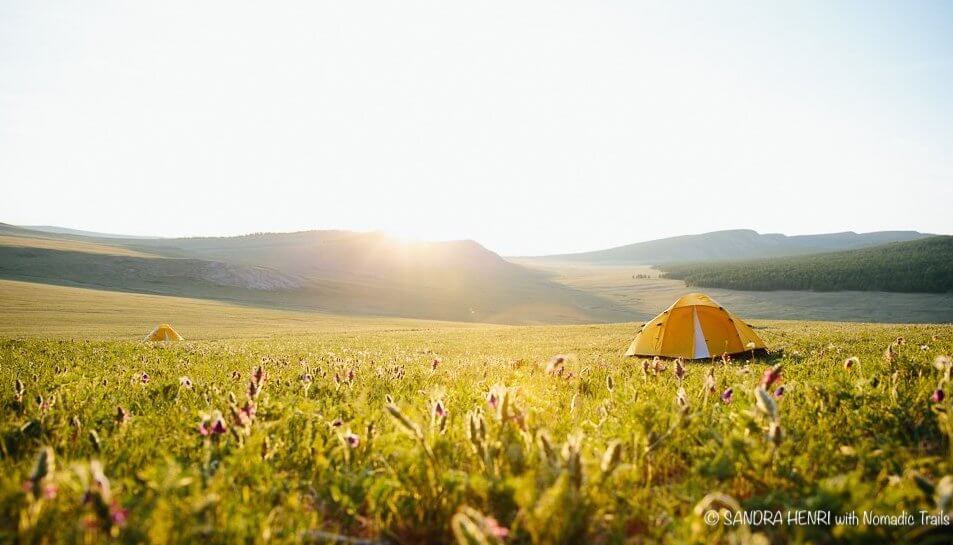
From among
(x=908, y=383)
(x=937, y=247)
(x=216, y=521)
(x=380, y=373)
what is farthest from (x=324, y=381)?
(x=937, y=247)

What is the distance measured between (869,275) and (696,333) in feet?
320

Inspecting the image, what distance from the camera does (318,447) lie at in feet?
11.1

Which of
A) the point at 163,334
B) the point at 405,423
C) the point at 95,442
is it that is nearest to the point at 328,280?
the point at 163,334

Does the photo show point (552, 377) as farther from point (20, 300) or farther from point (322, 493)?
point (20, 300)

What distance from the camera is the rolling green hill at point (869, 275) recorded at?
265ft

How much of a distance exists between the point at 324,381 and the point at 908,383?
291 inches

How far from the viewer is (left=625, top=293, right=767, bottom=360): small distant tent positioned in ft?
50.2

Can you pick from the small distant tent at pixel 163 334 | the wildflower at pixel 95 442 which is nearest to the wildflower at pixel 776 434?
the wildflower at pixel 95 442

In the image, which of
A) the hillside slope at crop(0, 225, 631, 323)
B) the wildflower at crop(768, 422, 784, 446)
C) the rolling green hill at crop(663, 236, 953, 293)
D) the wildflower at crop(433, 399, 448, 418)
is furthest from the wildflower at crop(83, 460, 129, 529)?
the rolling green hill at crop(663, 236, 953, 293)

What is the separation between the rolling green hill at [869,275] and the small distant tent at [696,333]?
293ft

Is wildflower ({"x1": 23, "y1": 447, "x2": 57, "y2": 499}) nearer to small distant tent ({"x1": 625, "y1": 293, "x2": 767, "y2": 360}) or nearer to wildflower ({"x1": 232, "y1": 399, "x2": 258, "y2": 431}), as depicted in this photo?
wildflower ({"x1": 232, "y1": 399, "x2": 258, "y2": 431})

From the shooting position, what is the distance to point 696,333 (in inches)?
615

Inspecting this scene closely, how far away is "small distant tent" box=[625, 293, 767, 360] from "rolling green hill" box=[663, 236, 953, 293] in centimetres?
8929

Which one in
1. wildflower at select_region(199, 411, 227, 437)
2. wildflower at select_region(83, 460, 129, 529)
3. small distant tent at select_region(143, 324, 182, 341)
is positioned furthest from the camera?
small distant tent at select_region(143, 324, 182, 341)
